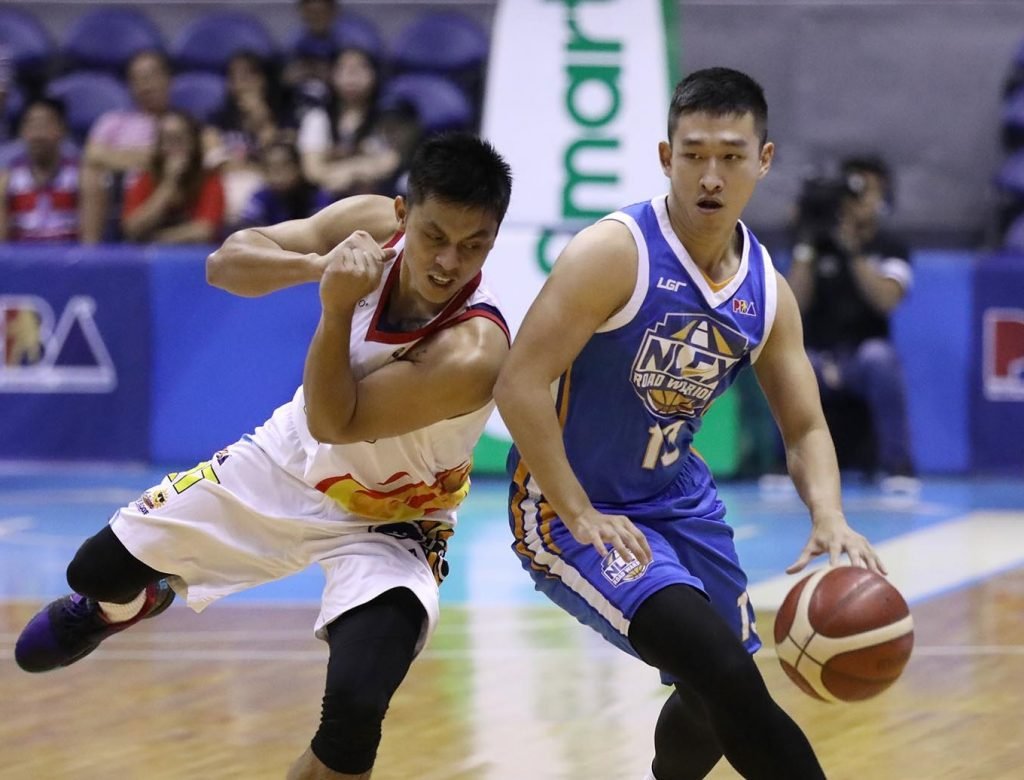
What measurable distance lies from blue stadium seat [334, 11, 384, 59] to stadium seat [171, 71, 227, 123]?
88 centimetres

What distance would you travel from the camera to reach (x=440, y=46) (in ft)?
38.9

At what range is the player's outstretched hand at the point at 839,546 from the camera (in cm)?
369

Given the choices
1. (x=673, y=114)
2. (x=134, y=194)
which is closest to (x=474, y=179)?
(x=673, y=114)

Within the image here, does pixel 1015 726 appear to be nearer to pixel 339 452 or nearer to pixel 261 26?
pixel 339 452

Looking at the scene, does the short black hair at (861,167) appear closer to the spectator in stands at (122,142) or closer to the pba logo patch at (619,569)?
the spectator in stands at (122,142)

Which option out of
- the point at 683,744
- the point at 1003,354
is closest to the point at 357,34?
the point at 1003,354

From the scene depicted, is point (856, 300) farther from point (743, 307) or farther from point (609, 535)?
point (609, 535)

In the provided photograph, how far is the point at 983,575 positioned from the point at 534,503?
4099mm

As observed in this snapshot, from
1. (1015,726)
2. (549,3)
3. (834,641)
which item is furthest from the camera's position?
(549,3)

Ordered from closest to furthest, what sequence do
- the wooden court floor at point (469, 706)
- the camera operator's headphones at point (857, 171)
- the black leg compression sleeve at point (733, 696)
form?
1. the black leg compression sleeve at point (733, 696)
2. the wooden court floor at point (469, 706)
3. the camera operator's headphones at point (857, 171)

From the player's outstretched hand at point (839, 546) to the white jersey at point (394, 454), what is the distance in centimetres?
85

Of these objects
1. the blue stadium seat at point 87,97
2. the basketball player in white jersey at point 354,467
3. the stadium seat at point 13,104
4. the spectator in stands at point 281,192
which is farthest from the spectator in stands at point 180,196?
the basketball player in white jersey at point 354,467

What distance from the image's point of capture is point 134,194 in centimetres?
1056

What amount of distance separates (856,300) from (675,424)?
5.86 metres
